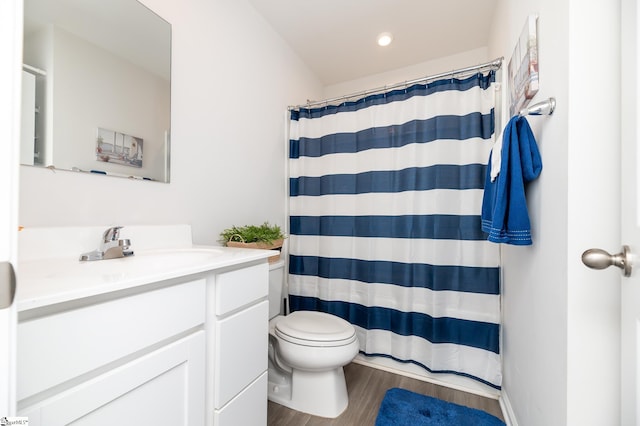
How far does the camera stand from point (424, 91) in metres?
1.72

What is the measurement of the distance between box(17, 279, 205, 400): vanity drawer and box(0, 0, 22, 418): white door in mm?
115

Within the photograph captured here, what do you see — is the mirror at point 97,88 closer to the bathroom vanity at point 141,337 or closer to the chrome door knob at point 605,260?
the bathroom vanity at point 141,337

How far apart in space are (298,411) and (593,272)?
1.43 metres

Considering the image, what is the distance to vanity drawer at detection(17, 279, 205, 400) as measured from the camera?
475mm

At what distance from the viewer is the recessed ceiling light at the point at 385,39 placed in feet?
6.57

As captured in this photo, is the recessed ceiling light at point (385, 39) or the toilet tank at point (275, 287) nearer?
the toilet tank at point (275, 287)

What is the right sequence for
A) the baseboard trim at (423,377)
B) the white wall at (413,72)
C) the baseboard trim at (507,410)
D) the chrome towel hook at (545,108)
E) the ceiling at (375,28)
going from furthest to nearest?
the white wall at (413,72)
the ceiling at (375,28)
the baseboard trim at (423,377)
the baseboard trim at (507,410)
the chrome towel hook at (545,108)

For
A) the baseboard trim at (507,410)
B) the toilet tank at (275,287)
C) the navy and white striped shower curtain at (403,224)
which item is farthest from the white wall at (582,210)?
the toilet tank at (275,287)

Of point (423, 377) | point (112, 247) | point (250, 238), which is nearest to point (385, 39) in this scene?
point (250, 238)

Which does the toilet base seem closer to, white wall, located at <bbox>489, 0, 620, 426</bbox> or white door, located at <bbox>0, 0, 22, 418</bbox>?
white wall, located at <bbox>489, 0, 620, 426</bbox>

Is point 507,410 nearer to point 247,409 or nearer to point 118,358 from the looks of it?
point 247,409

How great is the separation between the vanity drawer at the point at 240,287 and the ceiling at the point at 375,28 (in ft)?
5.69

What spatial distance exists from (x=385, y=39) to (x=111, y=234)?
216 cm

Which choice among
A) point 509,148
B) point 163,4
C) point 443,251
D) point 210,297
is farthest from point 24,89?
point 443,251
